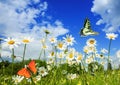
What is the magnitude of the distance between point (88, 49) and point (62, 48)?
47 centimetres

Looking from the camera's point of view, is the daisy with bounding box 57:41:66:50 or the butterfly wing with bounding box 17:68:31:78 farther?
the daisy with bounding box 57:41:66:50

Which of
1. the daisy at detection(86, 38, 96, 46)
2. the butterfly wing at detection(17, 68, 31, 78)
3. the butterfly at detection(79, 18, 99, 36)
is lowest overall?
the butterfly wing at detection(17, 68, 31, 78)

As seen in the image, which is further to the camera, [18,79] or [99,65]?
[99,65]

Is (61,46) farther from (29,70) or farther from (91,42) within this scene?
(29,70)

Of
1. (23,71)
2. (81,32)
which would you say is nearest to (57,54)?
(81,32)

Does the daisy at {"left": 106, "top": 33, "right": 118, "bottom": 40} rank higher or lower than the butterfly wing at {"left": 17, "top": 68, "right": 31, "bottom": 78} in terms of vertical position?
higher

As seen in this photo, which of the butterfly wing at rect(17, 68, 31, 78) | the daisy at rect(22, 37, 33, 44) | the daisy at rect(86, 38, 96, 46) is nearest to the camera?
the butterfly wing at rect(17, 68, 31, 78)

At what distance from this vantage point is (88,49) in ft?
16.5

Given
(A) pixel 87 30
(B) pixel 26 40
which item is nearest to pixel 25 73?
(A) pixel 87 30

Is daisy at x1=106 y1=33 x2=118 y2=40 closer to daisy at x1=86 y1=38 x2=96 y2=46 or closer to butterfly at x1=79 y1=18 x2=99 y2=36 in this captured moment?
daisy at x1=86 y1=38 x2=96 y2=46

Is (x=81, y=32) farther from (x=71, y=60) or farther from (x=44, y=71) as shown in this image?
(x=71, y=60)

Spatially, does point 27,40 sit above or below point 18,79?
above

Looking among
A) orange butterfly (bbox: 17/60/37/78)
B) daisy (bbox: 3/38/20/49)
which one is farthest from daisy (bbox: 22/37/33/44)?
orange butterfly (bbox: 17/60/37/78)

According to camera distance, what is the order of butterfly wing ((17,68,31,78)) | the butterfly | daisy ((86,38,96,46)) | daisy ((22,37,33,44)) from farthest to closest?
daisy ((86,38,96,46)) < daisy ((22,37,33,44)) < the butterfly < butterfly wing ((17,68,31,78))
